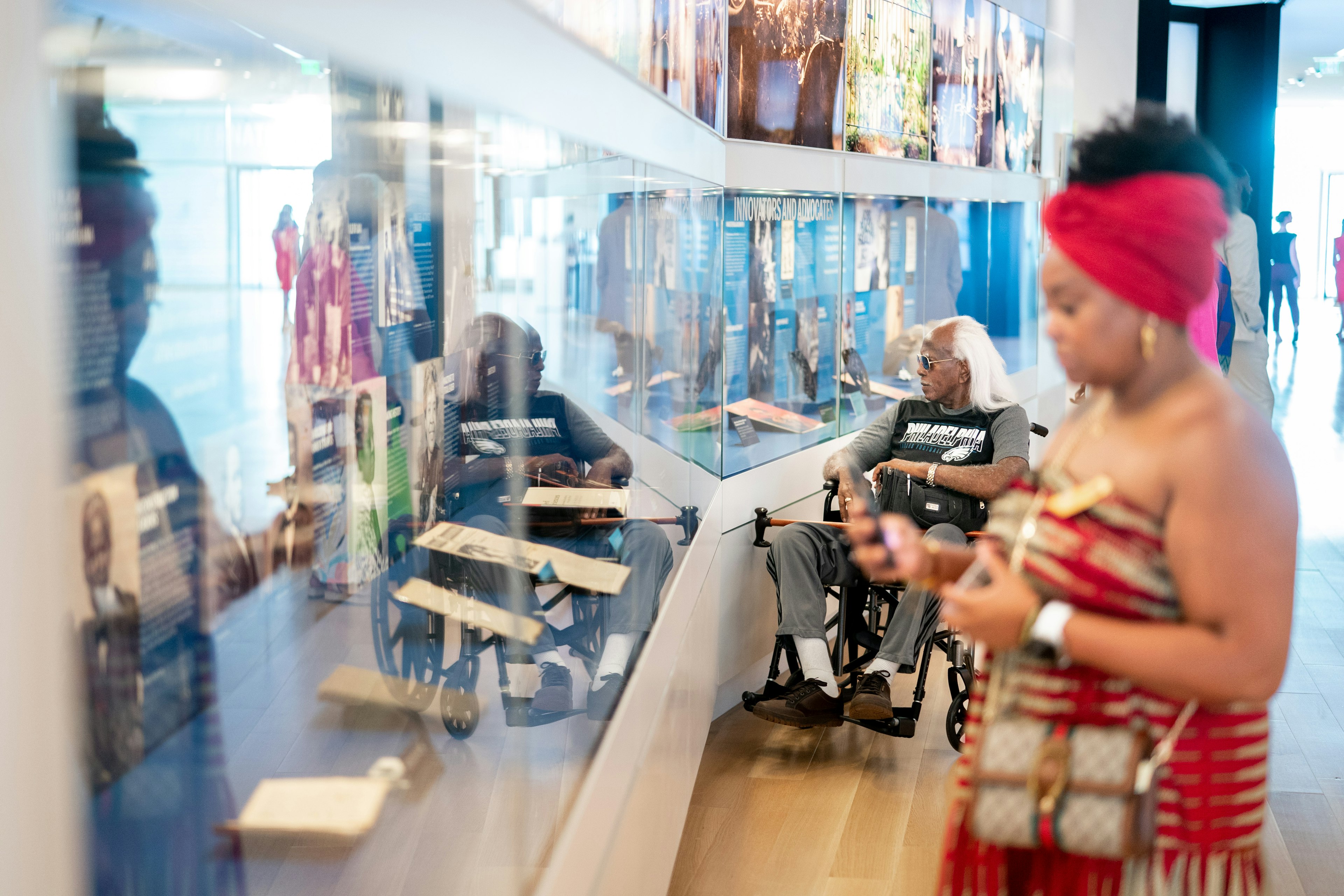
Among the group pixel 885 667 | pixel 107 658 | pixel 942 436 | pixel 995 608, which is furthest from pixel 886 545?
pixel 942 436

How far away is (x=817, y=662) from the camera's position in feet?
13.2

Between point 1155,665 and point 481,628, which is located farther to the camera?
point 481,628

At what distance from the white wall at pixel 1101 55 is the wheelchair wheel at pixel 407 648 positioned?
27.5 ft

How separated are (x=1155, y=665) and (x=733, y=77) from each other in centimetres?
332

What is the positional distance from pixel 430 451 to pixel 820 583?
2845 mm

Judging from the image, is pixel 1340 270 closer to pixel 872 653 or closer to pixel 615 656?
pixel 872 653

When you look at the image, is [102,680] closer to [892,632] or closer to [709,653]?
[709,653]

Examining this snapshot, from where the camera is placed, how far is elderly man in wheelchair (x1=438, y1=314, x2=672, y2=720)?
1.56 meters

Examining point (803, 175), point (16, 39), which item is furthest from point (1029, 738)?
point (803, 175)

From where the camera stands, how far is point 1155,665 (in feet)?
4.12

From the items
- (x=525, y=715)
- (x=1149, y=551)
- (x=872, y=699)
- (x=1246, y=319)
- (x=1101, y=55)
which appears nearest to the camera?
(x=1149, y=551)

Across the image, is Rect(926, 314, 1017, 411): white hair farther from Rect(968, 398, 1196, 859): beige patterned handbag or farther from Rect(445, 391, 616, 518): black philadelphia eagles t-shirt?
Rect(968, 398, 1196, 859): beige patterned handbag

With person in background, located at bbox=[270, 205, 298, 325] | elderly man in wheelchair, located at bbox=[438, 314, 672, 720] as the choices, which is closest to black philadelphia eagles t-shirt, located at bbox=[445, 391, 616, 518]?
elderly man in wheelchair, located at bbox=[438, 314, 672, 720]

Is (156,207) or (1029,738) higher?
(156,207)
